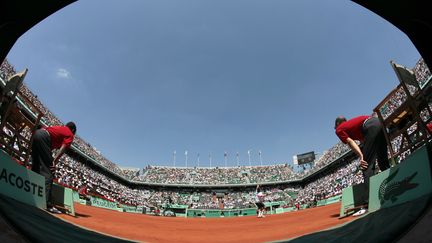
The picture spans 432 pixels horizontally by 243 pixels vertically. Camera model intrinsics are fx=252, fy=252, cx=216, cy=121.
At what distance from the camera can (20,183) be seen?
4.50m

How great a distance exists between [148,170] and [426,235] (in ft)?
196

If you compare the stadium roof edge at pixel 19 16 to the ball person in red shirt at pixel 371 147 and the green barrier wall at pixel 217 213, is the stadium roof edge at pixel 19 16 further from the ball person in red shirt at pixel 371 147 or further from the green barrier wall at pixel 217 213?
the green barrier wall at pixel 217 213

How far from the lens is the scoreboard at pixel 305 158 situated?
192 ft

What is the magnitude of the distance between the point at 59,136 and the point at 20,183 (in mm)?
2037

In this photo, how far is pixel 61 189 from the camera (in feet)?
23.0

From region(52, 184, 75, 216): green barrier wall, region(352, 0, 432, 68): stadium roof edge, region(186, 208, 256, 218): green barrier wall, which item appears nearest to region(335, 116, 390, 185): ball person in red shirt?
region(352, 0, 432, 68): stadium roof edge

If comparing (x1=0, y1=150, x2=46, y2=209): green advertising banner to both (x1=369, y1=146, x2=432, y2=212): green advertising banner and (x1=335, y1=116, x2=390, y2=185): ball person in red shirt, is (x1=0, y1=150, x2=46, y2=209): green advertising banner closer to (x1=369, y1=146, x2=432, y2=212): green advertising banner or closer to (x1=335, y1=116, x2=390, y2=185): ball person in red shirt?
(x1=369, y1=146, x2=432, y2=212): green advertising banner

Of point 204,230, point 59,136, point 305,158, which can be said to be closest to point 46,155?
point 59,136

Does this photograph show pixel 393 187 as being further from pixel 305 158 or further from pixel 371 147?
pixel 305 158

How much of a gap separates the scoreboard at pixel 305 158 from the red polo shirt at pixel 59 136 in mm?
58708

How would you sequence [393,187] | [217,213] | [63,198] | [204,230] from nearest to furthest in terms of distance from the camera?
[393,187], [63,198], [204,230], [217,213]

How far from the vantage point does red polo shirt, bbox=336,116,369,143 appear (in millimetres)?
5648

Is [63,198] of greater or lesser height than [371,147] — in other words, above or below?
below

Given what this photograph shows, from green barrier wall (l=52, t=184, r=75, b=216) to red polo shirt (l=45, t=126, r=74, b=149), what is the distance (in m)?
1.28
